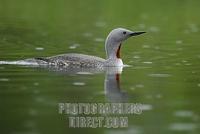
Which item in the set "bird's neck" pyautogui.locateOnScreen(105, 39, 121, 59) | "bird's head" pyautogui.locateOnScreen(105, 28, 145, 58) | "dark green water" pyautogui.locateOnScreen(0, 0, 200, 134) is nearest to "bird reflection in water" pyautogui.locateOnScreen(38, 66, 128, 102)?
"dark green water" pyautogui.locateOnScreen(0, 0, 200, 134)

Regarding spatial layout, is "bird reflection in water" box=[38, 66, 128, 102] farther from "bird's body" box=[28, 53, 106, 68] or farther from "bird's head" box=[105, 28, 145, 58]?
"bird's head" box=[105, 28, 145, 58]

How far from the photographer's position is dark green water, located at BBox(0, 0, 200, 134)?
11.4 meters

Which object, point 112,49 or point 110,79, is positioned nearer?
point 110,79

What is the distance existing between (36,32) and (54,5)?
15337 mm

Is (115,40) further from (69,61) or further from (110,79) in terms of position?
(110,79)

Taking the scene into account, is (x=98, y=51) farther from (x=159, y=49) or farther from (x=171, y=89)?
(x=171, y=89)

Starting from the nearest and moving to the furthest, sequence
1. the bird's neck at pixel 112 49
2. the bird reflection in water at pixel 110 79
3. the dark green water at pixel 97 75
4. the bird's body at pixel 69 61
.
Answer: the dark green water at pixel 97 75, the bird reflection in water at pixel 110 79, the bird's body at pixel 69 61, the bird's neck at pixel 112 49

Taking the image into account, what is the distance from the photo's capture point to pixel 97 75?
1603cm

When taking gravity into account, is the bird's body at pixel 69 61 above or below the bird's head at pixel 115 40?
below

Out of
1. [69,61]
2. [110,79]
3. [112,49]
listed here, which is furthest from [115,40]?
[110,79]

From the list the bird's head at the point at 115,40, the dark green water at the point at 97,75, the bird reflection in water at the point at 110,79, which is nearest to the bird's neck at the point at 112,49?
the bird's head at the point at 115,40

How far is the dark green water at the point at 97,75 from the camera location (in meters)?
11.4

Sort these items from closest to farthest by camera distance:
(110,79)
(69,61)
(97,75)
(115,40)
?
(110,79)
(97,75)
(69,61)
(115,40)

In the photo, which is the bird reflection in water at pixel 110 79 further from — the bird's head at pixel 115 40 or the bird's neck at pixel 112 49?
the bird's head at pixel 115 40
